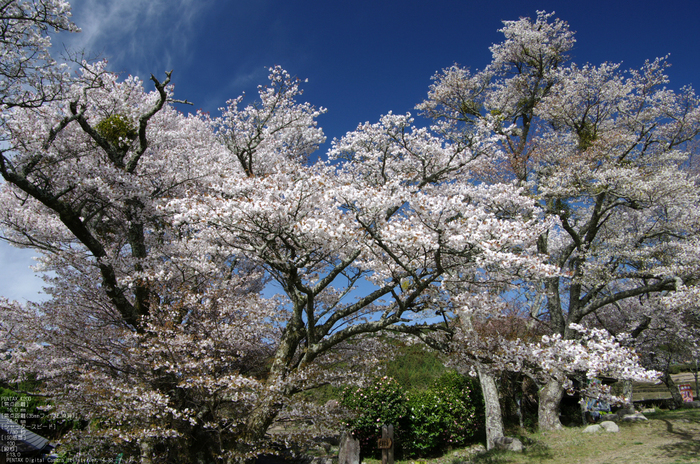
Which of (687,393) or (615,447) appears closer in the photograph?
(615,447)

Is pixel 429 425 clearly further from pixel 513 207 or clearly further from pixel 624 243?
pixel 624 243

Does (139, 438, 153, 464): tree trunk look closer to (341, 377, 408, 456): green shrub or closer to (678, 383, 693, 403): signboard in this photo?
(341, 377, 408, 456): green shrub

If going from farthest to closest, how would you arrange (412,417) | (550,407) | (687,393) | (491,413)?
(687,393) → (550,407) → (412,417) → (491,413)

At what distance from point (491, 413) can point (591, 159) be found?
769cm

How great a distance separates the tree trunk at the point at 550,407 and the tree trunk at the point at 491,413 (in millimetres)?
1951

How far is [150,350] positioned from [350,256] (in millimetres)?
3451

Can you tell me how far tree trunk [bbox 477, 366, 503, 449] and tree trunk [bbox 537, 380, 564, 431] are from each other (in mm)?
1951

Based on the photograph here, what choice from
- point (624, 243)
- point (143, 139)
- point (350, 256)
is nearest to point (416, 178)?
point (350, 256)

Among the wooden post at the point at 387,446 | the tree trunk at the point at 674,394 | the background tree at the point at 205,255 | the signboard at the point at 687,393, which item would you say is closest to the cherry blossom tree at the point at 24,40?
the background tree at the point at 205,255

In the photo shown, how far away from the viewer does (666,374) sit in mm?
14758

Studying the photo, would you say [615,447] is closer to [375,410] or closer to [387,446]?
[387,446]

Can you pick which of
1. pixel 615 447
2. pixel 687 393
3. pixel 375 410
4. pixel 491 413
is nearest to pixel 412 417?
pixel 375 410

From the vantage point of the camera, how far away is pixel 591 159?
415 inches

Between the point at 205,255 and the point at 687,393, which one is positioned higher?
the point at 205,255
